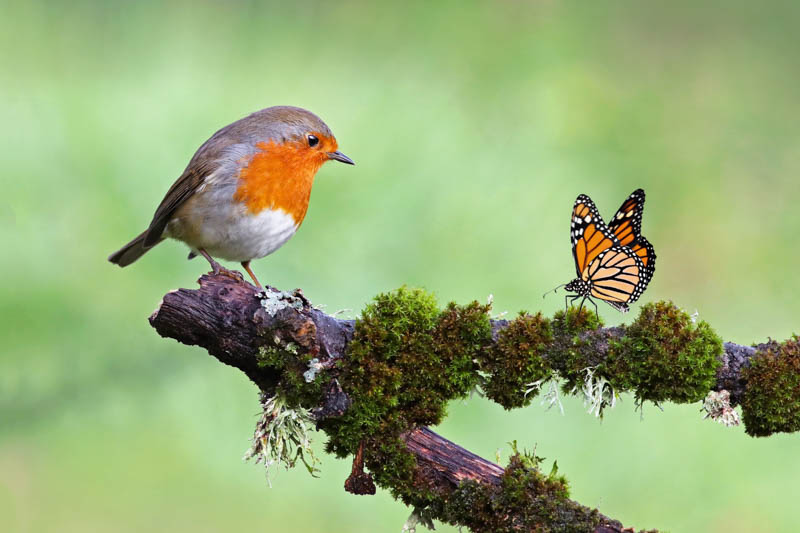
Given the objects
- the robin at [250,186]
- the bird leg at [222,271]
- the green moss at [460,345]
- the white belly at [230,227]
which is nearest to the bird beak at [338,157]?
the robin at [250,186]

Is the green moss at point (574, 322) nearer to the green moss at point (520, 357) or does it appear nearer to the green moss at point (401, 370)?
the green moss at point (520, 357)

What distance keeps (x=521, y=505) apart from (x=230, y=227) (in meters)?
1.70

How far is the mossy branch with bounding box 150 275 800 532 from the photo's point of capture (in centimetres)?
293

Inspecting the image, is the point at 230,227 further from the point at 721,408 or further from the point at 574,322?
the point at 721,408

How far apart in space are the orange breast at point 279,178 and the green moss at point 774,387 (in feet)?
6.50

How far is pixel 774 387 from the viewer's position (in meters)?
2.94

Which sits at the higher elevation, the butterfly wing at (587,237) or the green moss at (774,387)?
the butterfly wing at (587,237)

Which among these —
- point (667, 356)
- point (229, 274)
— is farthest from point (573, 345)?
point (229, 274)

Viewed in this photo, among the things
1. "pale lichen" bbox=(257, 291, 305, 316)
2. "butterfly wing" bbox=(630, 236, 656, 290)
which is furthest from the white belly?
"butterfly wing" bbox=(630, 236, 656, 290)

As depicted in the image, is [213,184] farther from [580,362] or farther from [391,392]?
[580,362]

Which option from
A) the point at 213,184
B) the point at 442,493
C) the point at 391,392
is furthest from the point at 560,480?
the point at 213,184

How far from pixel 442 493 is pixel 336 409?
475 millimetres

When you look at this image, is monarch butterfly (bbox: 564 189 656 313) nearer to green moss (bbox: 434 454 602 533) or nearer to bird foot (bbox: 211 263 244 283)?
green moss (bbox: 434 454 602 533)

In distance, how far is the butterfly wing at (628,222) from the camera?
10.5 feet
